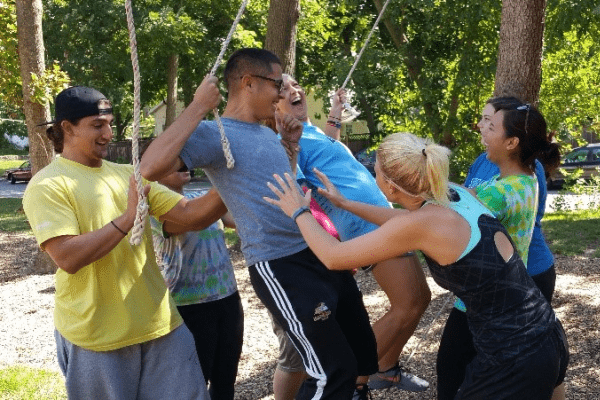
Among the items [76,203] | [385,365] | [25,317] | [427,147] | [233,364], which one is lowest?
[25,317]

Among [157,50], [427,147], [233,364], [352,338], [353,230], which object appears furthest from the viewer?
[157,50]

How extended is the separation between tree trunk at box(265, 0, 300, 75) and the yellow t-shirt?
5.29 meters

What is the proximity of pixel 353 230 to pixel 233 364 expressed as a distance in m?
0.98

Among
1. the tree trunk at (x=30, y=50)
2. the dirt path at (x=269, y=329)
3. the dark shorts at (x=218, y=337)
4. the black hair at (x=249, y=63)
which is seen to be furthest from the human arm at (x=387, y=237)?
the tree trunk at (x=30, y=50)

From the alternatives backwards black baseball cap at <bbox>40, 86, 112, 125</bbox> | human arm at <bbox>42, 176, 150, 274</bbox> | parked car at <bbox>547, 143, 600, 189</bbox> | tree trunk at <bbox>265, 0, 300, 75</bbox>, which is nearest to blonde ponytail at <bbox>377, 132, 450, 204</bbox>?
human arm at <bbox>42, 176, 150, 274</bbox>

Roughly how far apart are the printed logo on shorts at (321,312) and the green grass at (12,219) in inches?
471

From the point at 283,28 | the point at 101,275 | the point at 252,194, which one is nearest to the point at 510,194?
the point at 252,194

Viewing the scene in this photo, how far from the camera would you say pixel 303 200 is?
271cm

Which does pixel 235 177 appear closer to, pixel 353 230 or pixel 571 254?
pixel 353 230

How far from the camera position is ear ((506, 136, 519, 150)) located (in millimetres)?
3312

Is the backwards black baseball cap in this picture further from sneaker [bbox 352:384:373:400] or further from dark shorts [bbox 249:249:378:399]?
sneaker [bbox 352:384:373:400]

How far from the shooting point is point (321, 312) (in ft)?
9.23

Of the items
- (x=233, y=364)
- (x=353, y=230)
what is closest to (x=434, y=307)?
(x=353, y=230)

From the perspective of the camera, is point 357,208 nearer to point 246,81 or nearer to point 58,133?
point 246,81
